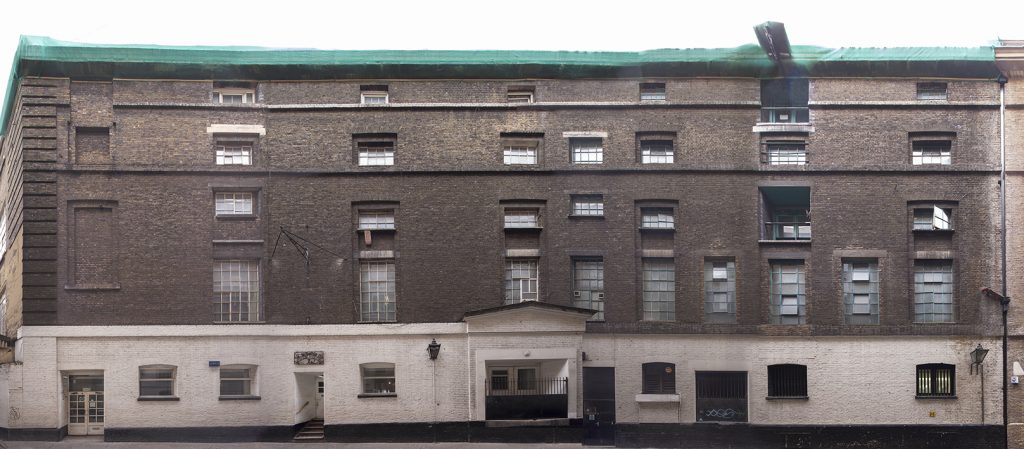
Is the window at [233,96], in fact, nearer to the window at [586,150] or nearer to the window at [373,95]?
the window at [373,95]

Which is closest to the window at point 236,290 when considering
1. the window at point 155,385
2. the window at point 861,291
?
the window at point 155,385

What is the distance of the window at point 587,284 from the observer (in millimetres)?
7805

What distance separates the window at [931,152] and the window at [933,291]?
100 cm

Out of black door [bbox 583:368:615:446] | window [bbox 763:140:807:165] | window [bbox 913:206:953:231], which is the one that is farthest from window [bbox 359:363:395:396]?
window [bbox 913:206:953:231]

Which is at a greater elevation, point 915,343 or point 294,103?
point 294,103

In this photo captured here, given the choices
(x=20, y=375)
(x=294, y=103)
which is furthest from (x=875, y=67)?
(x=20, y=375)

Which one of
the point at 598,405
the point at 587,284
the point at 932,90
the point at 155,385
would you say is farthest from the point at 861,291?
the point at 155,385

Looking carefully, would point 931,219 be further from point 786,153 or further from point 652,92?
point 652,92

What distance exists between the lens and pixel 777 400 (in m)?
8.00

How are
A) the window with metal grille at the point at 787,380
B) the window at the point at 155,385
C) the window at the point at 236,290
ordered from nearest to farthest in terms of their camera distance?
the window at the point at 236,290 < the window at the point at 155,385 < the window with metal grille at the point at 787,380

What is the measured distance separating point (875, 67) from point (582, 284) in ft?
11.8

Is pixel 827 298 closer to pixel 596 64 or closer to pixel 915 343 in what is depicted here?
pixel 915 343

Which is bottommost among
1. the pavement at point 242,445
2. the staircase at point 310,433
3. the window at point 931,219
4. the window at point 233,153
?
the pavement at point 242,445

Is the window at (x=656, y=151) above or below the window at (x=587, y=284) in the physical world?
above
